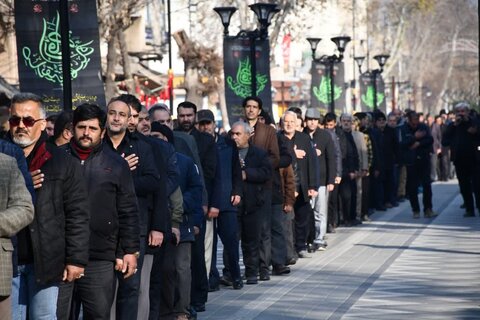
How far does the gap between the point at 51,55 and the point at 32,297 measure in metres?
8.00

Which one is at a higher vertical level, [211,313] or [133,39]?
Answer: [133,39]

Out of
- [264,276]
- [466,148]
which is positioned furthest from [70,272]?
[466,148]

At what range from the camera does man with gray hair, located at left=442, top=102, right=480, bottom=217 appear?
91.0 ft

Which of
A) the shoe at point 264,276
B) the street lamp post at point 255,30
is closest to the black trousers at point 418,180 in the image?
the street lamp post at point 255,30

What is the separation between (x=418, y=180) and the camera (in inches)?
1123

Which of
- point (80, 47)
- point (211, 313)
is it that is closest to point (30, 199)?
point (211, 313)

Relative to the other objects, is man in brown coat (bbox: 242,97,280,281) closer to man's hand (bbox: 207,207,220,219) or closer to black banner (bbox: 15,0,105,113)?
black banner (bbox: 15,0,105,113)

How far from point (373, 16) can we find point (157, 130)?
75.8 metres

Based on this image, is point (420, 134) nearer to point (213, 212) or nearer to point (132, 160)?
point (213, 212)

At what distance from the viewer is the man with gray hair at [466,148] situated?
1092 inches

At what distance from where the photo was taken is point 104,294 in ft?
33.2

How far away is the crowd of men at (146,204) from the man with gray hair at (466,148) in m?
4.31

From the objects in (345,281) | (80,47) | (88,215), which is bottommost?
(345,281)

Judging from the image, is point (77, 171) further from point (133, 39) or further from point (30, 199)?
point (133, 39)
